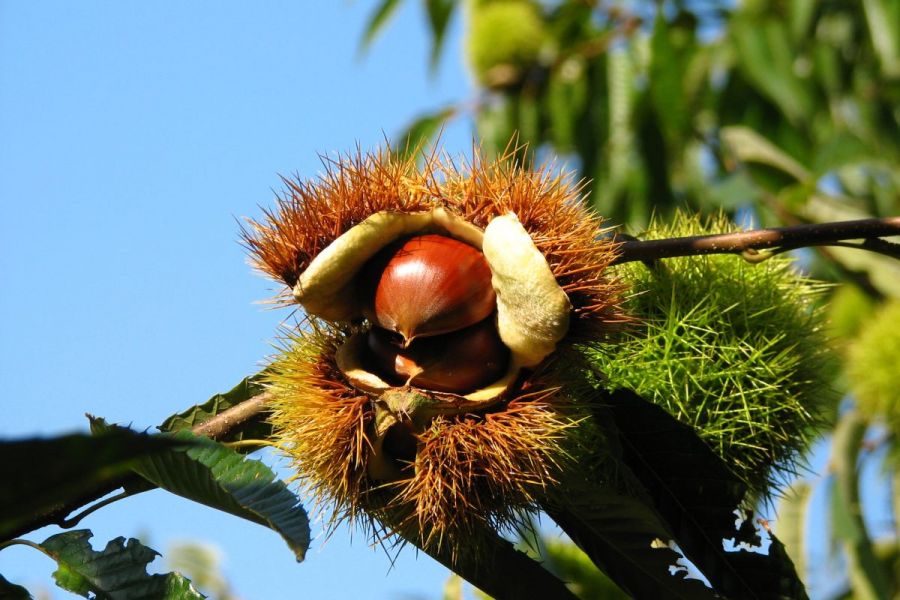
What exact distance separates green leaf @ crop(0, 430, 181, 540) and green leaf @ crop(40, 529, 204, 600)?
0.64 m

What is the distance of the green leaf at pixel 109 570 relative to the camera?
120cm

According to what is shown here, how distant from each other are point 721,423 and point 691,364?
0.33 feet

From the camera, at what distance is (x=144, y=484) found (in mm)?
1323

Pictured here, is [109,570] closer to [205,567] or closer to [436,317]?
[436,317]

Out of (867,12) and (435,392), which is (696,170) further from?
(435,392)

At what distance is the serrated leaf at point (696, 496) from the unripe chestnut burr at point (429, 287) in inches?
10.6

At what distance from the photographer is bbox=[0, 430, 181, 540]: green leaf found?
0.56 m

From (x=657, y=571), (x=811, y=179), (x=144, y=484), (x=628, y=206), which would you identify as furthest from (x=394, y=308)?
(x=628, y=206)

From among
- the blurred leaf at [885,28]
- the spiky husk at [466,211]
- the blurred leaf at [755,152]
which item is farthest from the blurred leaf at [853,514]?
the spiky husk at [466,211]

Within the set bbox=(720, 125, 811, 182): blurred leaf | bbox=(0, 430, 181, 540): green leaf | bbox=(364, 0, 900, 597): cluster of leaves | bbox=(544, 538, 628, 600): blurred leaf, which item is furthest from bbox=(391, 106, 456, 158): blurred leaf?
bbox=(0, 430, 181, 540): green leaf

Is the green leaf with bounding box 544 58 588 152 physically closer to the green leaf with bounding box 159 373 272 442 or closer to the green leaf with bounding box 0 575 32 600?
the green leaf with bounding box 159 373 272 442

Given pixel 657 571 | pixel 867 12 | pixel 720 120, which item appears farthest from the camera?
pixel 720 120

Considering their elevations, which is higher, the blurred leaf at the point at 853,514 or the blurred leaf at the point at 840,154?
the blurred leaf at the point at 840,154

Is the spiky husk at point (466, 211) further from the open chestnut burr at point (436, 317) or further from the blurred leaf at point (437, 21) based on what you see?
the blurred leaf at point (437, 21)
